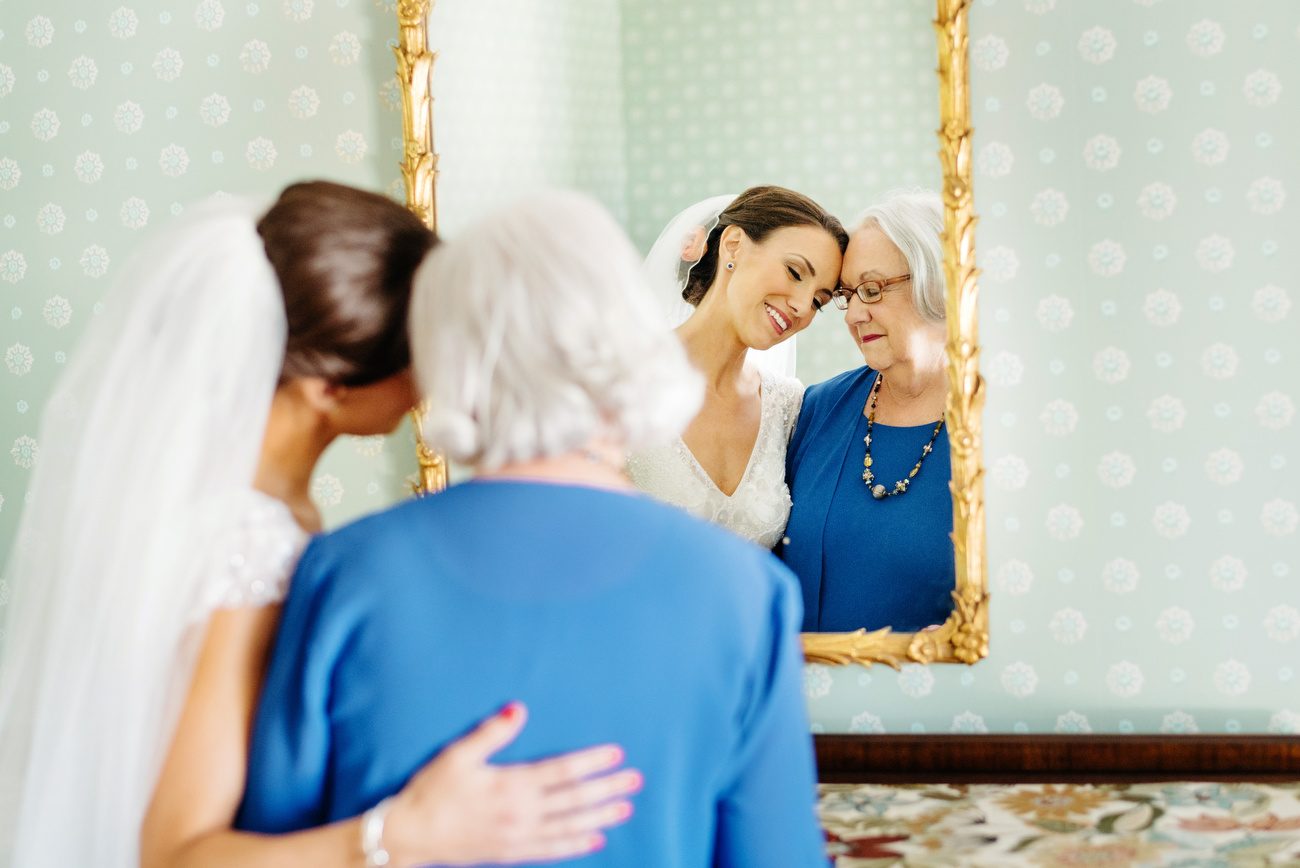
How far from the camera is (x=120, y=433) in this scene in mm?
988

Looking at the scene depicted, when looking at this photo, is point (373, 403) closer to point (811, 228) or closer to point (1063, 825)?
point (811, 228)

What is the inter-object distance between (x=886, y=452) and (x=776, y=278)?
1.03 feet

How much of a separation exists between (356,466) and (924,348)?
0.96 meters

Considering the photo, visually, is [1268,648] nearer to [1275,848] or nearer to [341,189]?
[1275,848]

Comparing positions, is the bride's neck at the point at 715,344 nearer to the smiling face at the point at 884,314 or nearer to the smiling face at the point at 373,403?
the smiling face at the point at 884,314

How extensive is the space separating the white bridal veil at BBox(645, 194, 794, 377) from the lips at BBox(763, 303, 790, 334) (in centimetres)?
2

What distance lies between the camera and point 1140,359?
56.2 inches

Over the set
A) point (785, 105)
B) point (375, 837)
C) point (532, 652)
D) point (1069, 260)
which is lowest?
point (375, 837)

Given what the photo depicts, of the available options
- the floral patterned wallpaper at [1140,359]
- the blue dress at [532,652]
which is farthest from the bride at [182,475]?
the floral patterned wallpaper at [1140,359]

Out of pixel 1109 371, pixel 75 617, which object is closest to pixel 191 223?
pixel 75 617

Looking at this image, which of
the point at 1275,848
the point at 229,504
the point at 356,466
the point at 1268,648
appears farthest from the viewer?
the point at 356,466

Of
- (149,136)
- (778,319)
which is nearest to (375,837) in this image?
(778,319)

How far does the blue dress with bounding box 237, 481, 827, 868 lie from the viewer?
0.75m

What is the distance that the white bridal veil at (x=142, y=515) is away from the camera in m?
0.93
